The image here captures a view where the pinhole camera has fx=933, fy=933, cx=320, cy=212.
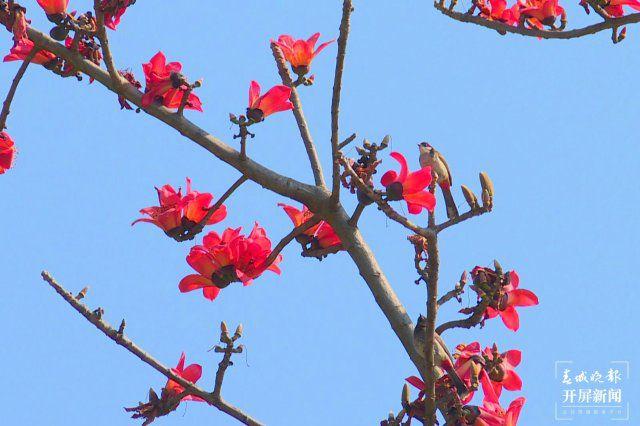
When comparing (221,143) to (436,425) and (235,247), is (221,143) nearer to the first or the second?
(235,247)

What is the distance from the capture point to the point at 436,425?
2.50 m

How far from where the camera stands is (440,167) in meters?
2.74

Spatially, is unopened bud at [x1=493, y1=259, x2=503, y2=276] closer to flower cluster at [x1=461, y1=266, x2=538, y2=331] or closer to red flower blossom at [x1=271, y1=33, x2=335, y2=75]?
flower cluster at [x1=461, y1=266, x2=538, y2=331]

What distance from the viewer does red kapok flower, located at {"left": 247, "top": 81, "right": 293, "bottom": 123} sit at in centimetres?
295

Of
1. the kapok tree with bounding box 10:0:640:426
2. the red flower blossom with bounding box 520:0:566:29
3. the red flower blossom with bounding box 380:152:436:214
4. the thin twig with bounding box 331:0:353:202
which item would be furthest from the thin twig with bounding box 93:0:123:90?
the red flower blossom with bounding box 520:0:566:29

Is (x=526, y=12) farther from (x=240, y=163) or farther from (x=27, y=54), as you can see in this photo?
(x=27, y=54)

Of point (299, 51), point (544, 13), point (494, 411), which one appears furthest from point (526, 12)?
point (494, 411)

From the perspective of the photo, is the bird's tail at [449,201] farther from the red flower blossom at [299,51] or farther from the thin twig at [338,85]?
the red flower blossom at [299,51]

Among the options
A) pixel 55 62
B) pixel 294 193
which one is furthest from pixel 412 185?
pixel 55 62

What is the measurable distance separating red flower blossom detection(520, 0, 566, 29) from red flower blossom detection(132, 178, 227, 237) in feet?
4.77

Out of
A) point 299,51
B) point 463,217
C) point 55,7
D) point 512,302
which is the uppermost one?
point 299,51

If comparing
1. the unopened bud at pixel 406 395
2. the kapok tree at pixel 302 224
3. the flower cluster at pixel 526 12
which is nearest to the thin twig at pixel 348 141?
the kapok tree at pixel 302 224

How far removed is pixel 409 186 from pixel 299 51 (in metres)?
0.97

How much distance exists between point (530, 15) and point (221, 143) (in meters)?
1.47
